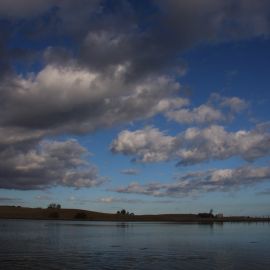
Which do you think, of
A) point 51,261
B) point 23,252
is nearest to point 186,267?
point 51,261

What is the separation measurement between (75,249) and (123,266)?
58.6 ft

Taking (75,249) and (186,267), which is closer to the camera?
(186,267)

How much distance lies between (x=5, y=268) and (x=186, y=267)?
17440mm

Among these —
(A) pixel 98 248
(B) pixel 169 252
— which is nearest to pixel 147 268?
(B) pixel 169 252

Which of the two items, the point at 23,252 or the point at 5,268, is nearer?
the point at 5,268

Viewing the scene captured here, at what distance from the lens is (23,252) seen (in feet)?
186

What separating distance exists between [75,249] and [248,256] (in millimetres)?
22562

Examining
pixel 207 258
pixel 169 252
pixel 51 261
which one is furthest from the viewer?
pixel 169 252

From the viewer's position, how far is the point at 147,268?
148 ft

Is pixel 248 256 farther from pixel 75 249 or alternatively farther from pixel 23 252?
pixel 23 252

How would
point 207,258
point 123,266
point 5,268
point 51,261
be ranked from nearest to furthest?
point 5,268
point 123,266
point 51,261
point 207,258

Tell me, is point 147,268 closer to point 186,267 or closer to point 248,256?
point 186,267

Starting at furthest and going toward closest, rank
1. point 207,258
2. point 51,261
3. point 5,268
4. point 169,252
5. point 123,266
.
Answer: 1. point 169,252
2. point 207,258
3. point 51,261
4. point 123,266
5. point 5,268

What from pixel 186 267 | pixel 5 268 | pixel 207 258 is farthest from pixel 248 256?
pixel 5 268
